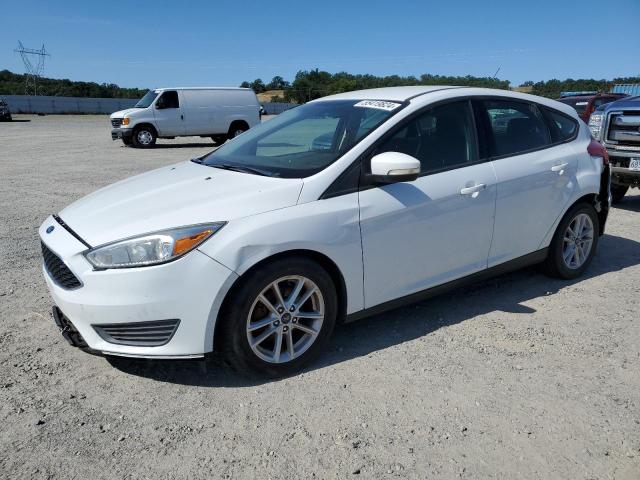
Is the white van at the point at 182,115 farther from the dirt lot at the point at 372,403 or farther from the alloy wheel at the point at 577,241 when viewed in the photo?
the alloy wheel at the point at 577,241

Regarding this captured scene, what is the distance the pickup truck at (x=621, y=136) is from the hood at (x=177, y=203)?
236 inches

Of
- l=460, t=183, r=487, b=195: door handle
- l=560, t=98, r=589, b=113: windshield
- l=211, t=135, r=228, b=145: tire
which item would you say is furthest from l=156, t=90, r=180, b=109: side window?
l=460, t=183, r=487, b=195: door handle

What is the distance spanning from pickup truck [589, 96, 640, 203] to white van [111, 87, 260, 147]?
14606 millimetres

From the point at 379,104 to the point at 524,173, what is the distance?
1295 millimetres

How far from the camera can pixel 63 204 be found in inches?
323

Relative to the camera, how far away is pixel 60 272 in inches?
121

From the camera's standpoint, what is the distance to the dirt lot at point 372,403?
249cm

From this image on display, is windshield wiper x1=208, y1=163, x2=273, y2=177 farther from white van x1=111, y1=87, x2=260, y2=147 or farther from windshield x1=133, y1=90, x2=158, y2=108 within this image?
windshield x1=133, y1=90, x2=158, y2=108

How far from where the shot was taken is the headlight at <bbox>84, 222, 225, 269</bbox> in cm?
284

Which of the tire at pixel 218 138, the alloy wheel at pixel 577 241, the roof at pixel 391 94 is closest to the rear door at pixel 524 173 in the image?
the alloy wheel at pixel 577 241

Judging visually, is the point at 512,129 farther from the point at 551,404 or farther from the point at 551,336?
the point at 551,404

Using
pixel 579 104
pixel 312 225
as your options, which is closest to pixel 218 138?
pixel 579 104

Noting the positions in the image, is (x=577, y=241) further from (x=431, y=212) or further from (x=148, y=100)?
(x=148, y=100)

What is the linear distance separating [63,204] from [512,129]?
6660 millimetres
